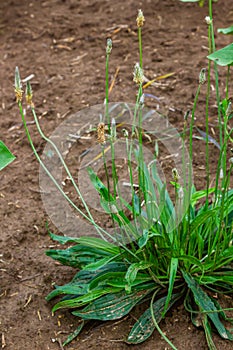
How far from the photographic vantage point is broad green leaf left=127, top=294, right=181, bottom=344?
1788 mm

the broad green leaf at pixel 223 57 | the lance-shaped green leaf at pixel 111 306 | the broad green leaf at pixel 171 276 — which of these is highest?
the broad green leaf at pixel 223 57

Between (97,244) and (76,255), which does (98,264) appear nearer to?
(97,244)

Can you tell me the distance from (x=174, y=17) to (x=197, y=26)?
162 mm

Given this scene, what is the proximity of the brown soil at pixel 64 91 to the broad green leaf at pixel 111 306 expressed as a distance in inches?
1.8

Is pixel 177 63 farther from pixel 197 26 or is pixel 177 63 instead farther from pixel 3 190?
pixel 3 190

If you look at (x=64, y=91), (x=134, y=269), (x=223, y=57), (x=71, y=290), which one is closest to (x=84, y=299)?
(x=71, y=290)

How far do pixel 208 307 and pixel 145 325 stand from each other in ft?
0.63

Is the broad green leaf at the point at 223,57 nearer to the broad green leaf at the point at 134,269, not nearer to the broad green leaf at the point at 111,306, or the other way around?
the broad green leaf at the point at 134,269

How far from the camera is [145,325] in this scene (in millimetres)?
1810

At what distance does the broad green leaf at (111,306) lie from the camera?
183cm

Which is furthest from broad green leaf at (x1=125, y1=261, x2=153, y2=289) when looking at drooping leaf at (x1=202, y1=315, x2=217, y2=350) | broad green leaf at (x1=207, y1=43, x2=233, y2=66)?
broad green leaf at (x1=207, y1=43, x2=233, y2=66)

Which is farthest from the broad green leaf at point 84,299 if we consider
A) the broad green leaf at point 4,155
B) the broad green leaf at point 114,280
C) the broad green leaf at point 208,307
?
the broad green leaf at point 4,155

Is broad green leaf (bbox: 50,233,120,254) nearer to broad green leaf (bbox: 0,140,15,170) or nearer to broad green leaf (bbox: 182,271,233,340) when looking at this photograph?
broad green leaf (bbox: 182,271,233,340)

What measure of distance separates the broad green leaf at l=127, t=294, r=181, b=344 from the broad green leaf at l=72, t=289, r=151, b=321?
0.05 metres
